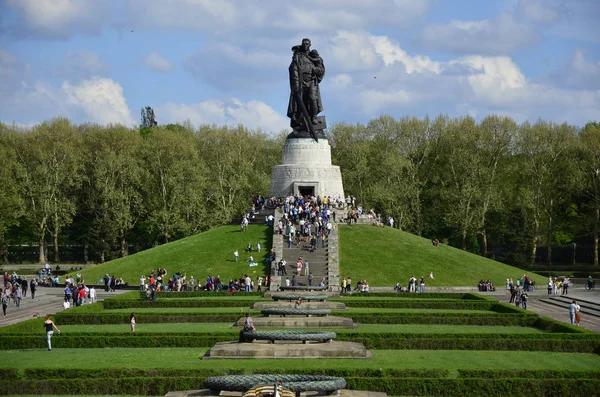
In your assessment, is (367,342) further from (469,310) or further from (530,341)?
(469,310)

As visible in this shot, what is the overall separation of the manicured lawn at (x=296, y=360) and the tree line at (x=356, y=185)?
55.5m

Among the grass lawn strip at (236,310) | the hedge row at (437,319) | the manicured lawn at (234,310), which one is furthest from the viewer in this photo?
the manicured lawn at (234,310)

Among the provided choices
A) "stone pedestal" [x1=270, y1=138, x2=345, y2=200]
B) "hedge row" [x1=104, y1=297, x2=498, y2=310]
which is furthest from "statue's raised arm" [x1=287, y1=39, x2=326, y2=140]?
"hedge row" [x1=104, y1=297, x2=498, y2=310]

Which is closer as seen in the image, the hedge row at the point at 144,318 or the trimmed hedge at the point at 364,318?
the trimmed hedge at the point at 364,318

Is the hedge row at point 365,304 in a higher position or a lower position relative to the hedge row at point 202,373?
higher

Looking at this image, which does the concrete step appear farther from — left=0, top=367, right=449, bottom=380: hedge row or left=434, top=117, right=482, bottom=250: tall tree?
left=434, top=117, right=482, bottom=250: tall tree

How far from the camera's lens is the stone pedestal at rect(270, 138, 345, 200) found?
81750 mm

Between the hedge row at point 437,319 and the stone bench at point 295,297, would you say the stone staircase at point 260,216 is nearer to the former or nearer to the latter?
the stone bench at point 295,297

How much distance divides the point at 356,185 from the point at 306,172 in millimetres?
22557

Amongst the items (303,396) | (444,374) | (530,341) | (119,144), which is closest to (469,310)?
(530,341)

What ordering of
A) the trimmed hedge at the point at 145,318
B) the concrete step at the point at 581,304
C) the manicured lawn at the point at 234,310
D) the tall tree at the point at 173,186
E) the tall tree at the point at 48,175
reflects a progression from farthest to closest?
1. the tall tree at the point at 173,186
2. the tall tree at the point at 48,175
3. the concrete step at the point at 581,304
4. the manicured lawn at the point at 234,310
5. the trimmed hedge at the point at 145,318

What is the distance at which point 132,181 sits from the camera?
318ft

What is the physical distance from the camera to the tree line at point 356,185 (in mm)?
93688

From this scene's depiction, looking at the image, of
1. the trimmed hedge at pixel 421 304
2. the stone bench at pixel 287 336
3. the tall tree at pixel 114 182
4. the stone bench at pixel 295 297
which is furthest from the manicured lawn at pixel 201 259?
the stone bench at pixel 287 336
